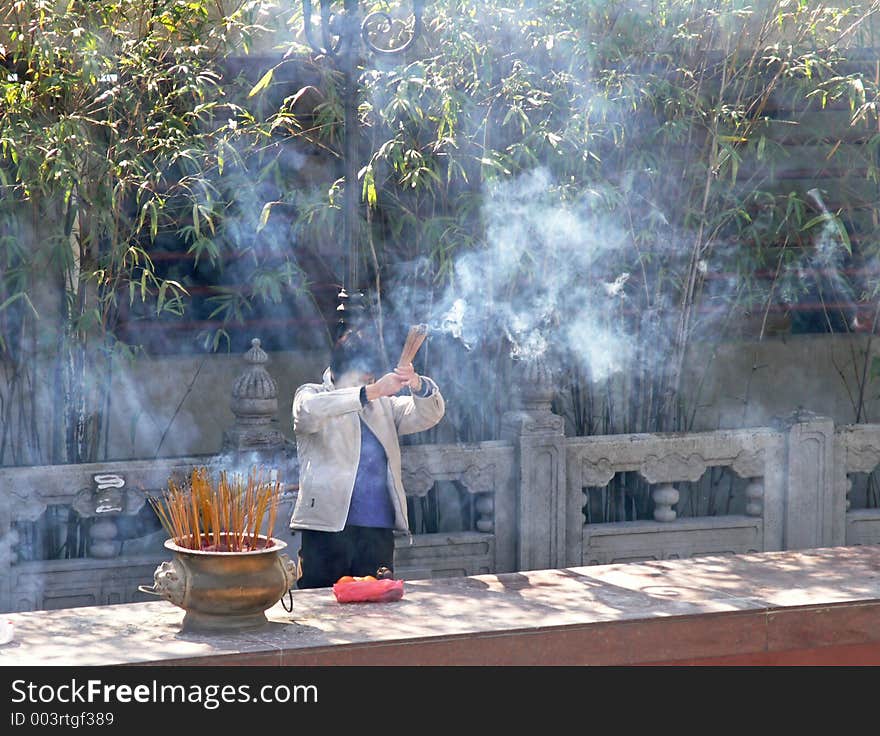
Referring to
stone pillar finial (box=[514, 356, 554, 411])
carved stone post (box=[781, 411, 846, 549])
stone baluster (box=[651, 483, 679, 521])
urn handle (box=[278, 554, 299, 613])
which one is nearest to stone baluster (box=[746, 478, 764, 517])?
carved stone post (box=[781, 411, 846, 549])

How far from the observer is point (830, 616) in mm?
4316

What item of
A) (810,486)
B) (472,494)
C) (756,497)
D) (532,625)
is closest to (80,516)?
(472,494)

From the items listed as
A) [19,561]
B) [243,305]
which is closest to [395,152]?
[243,305]

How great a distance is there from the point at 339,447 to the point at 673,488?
204 cm

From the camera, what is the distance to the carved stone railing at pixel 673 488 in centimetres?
612

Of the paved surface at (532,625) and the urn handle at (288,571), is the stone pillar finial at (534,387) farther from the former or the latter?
the urn handle at (288,571)

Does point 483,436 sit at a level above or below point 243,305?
below

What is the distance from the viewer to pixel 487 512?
19.8 ft

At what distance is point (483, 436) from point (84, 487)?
1854 millimetres

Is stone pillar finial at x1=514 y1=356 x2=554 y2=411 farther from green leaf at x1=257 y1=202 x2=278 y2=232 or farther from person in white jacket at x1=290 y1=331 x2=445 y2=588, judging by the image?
green leaf at x1=257 y1=202 x2=278 y2=232

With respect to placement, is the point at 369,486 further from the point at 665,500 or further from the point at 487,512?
the point at 665,500

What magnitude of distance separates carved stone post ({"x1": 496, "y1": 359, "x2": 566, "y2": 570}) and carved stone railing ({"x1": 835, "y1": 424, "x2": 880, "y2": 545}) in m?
1.41

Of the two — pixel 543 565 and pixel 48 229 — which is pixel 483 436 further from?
pixel 48 229

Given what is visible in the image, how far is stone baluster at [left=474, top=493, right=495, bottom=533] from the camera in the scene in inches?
237
